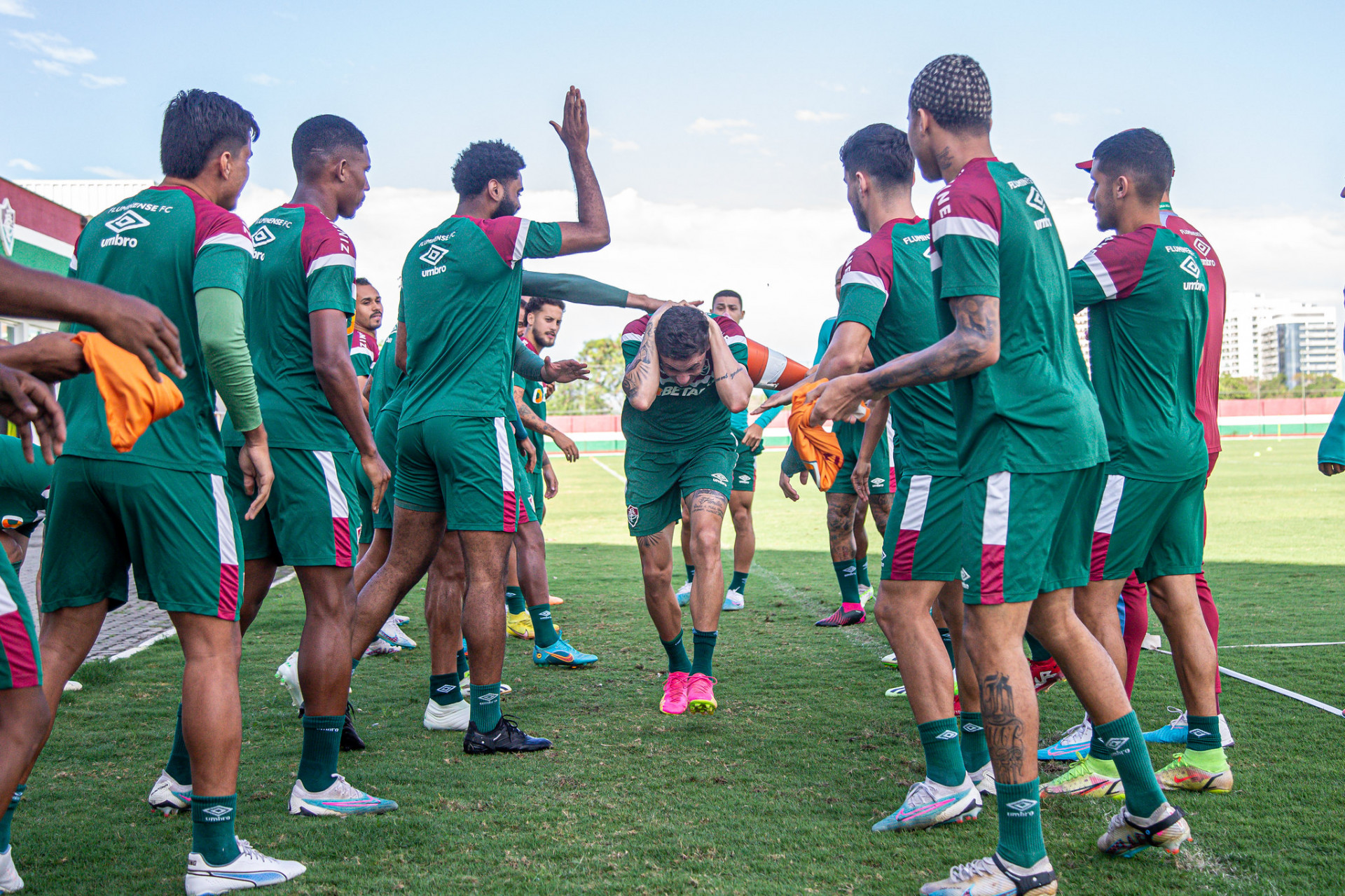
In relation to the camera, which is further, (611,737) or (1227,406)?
(1227,406)

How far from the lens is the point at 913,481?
12.0 ft

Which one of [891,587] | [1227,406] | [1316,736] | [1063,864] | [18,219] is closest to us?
[1063,864]

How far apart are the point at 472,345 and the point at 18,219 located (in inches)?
1077

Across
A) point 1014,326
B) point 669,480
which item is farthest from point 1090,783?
point 669,480

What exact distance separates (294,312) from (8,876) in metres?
2.03

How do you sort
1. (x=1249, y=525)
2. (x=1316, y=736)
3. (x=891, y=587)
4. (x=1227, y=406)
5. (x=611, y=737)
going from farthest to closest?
(x=1227, y=406) < (x=1249, y=525) < (x=611, y=737) < (x=1316, y=736) < (x=891, y=587)

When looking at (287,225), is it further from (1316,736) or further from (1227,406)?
(1227,406)

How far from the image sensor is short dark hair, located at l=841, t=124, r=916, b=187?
13.4ft

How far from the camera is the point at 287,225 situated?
12.3ft

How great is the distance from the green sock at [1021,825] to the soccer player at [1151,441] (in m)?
0.92

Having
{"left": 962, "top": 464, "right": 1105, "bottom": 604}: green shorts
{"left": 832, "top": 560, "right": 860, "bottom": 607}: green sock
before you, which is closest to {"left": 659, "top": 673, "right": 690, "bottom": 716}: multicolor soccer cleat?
{"left": 962, "top": 464, "right": 1105, "bottom": 604}: green shorts

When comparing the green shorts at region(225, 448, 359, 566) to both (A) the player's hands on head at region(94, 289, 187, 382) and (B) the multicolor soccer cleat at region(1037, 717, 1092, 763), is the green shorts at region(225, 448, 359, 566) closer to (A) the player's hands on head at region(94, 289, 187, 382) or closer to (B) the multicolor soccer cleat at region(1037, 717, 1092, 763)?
(A) the player's hands on head at region(94, 289, 187, 382)

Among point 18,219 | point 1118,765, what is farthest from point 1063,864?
point 18,219

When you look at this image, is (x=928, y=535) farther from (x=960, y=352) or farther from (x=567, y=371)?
(x=567, y=371)
